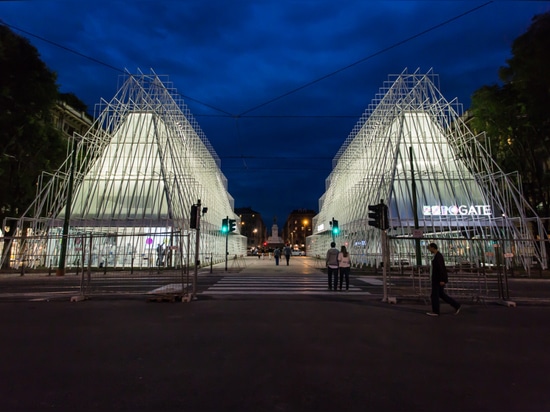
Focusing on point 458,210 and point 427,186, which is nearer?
point 458,210

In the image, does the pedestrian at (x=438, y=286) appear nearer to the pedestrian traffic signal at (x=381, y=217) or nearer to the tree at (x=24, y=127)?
the pedestrian traffic signal at (x=381, y=217)

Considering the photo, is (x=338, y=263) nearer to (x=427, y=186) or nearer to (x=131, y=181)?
(x=427, y=186)

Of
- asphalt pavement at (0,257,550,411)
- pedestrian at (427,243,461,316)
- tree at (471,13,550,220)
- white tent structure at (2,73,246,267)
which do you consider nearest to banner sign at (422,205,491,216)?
tree at (471,13,550,220)

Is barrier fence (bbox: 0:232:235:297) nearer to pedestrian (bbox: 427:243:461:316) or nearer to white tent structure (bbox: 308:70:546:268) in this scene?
pedestrian (bbox: 427:243:461:316)

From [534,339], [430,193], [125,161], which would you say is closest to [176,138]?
[125,161]

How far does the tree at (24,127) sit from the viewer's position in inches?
925

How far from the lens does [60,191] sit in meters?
33.1

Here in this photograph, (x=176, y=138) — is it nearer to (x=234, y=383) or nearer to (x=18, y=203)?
(x=18, y=203)

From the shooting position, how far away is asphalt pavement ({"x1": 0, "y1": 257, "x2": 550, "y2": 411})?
4.23 metres

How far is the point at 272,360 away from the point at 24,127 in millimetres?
28776

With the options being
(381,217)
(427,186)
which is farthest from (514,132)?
(381,217)

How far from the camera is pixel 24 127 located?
2659 centimetres

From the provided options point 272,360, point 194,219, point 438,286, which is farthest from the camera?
point 194,219

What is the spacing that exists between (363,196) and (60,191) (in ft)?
90.9
